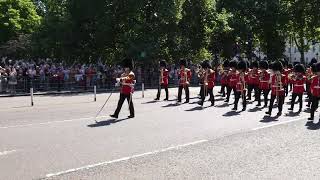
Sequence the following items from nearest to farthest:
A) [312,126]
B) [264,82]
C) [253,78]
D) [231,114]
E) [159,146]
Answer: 1. [159,146]
2. [312,126]
3. [231,114]
4. [264,82]
5. [253,78]

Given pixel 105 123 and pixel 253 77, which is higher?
pixel 253 77

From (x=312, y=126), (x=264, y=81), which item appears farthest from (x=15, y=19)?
(x=312, y=126)

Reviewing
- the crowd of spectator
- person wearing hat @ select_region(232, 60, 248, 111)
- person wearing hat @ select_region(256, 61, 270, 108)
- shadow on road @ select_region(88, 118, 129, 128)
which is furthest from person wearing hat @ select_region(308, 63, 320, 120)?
the crowd of spectator

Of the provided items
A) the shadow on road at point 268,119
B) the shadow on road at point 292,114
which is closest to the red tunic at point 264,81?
the shadow on road at point 292,114

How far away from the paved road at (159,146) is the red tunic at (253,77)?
5562mm

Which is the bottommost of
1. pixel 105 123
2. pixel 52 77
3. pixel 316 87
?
pixel 105 123

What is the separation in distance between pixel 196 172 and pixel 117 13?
1152 inches

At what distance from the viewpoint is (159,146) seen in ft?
36.0

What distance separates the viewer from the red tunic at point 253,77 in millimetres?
22828

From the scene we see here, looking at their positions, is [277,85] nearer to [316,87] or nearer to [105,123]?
[316,87]

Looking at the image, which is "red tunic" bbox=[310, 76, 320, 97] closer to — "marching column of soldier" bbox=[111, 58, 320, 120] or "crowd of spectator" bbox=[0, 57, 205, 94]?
"marching column of soldier" bbox=[111, 58, 320, 120]

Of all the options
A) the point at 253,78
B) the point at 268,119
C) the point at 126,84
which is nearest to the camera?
the point at 268,119

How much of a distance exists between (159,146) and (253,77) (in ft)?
42.2

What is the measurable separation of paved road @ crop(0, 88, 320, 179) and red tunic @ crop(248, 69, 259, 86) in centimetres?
556
